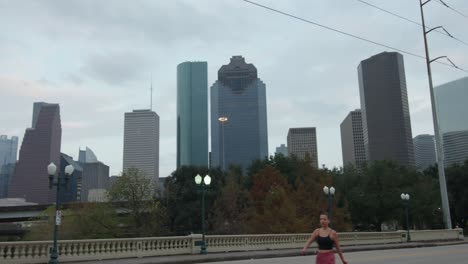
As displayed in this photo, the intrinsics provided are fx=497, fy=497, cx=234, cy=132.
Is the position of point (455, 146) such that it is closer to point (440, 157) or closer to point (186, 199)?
point (186, 199)

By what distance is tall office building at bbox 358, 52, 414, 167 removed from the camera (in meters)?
163

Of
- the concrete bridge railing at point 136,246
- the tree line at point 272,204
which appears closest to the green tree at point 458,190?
the tree line at point 272,204

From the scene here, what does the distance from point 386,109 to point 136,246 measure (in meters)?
155

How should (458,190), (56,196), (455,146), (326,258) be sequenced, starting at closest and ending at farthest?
(326,258) < (56,196) < (458,190) < (455,146)

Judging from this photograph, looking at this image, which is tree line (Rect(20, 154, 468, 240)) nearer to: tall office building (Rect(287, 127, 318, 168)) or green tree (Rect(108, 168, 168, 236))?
green tree (Rect(108, 168, 168, 236))

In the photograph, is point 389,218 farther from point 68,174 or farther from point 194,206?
point 68,174

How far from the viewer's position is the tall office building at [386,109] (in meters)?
163

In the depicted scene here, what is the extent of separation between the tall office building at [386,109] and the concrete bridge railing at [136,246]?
134067mm

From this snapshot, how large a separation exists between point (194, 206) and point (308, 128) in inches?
5265

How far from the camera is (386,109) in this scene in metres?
168

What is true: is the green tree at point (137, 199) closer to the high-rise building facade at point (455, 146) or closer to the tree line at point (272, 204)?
the tree line at point (272, 204)

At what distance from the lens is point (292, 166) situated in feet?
225

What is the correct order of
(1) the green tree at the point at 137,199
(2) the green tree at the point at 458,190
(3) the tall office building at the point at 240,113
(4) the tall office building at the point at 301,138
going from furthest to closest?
(4) the tall office building at the point at 301,138 < (3) the tall office building at the point at 240,113 < (2) the green tree at the point at 458,190 < (1) the green tree at the point at 137,199

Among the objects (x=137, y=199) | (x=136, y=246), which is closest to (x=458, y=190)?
(x=137, y=199)
